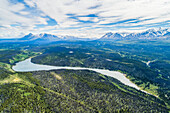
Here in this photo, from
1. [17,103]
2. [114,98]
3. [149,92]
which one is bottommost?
[149,92]

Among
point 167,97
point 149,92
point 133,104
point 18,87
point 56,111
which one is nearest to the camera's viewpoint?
point 56,111

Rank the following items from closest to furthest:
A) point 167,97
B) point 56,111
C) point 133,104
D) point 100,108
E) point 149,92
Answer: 1. point 56,111
2. point 100,108
3. point 133,104
4. point 167,97
5. point 149,92

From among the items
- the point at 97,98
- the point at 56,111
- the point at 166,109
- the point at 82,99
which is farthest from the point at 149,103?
the point at 56,111

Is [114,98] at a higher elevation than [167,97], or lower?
higher

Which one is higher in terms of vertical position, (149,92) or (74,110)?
(74,110)

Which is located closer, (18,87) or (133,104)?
(133,104)

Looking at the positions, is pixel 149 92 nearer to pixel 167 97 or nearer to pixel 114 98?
pixel 167 97

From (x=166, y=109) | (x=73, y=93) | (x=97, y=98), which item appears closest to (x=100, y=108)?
(x=97, y=98)

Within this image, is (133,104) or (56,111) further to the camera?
(133,104)

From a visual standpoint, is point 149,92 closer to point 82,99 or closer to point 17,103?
point 82,99
